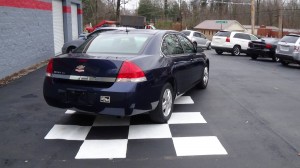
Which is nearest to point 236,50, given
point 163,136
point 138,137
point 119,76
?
point 163,136

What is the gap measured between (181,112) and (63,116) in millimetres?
2136

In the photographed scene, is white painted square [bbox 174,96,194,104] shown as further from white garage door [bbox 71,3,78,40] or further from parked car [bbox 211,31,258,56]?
white garage door [bbox 71,3,78,40]

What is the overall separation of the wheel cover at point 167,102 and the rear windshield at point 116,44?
33.5 inches

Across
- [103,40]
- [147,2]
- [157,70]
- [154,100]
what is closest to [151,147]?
[154,100]

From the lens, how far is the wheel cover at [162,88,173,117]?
575 centimetres

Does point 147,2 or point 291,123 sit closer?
point 291,123

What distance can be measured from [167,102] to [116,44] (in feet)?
4.26

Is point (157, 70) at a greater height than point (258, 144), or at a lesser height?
greater

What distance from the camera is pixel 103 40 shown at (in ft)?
20.1

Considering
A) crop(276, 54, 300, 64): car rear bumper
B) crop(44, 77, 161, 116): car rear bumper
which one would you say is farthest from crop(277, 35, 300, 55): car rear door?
crop(44, 77, 161, 116): car rear bumper

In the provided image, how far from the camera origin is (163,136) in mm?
5137

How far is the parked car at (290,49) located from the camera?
15164mm

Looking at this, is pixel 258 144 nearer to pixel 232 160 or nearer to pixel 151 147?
pixel 232 160

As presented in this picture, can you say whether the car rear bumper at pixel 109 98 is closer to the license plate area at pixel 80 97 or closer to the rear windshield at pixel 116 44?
the license plate area at pixel 80 97
